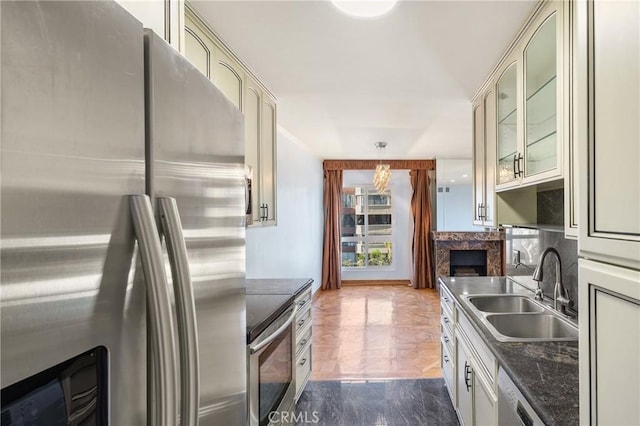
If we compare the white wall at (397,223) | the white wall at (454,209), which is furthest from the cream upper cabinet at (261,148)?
the white wall at (454,209)

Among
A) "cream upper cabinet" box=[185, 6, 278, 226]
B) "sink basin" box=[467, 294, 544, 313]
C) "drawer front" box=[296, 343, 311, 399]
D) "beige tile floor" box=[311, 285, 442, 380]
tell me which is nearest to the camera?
"cream upper cabinet" box=[185, 6, 278, 226]

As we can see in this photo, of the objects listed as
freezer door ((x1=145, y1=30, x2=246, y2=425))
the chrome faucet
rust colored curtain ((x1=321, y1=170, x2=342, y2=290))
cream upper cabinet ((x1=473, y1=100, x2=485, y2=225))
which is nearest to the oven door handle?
freezer door ((x1=145, y1=30, x2=246, y2=425))

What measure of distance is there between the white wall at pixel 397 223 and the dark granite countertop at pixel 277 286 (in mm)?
4265

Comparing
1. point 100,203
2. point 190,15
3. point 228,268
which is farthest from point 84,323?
point 190,15

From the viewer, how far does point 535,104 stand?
1765 millimetres

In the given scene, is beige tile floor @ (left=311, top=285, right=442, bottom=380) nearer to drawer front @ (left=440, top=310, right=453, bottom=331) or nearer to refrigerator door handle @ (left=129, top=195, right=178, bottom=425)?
drawer front @ (left=440, top=310, right=453, bottom=331)

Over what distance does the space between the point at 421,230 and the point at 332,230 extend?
175 centimetres

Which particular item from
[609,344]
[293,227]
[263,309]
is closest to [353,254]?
[293,227]

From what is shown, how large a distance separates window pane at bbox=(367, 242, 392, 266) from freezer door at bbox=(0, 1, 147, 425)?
262 inches

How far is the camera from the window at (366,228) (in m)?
7.00

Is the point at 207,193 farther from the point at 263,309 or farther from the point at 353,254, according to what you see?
the point at 353,254

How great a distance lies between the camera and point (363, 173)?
6.97m

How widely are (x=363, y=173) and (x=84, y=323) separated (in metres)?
6.74

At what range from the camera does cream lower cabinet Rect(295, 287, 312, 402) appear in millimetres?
2459
